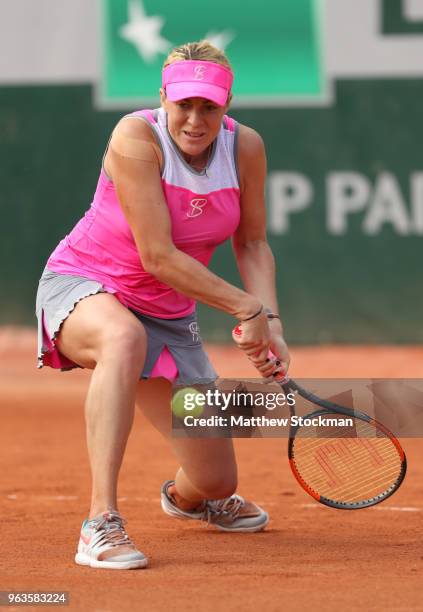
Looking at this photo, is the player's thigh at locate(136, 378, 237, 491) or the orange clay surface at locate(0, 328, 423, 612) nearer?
the orange clay surface at locate(0, 328, 423, 612)

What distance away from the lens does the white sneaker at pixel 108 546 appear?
3.45m

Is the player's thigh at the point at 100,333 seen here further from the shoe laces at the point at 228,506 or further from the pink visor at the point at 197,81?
the shoe laces at the point at 228,506

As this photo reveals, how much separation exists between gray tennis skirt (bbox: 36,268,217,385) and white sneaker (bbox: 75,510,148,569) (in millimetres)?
518

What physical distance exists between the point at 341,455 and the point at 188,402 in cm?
62

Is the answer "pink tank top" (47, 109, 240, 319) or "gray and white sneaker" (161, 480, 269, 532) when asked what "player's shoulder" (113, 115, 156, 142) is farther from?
"gray and white sneaker" (161, 480, 269, 532)

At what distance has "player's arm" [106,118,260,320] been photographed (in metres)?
3.58

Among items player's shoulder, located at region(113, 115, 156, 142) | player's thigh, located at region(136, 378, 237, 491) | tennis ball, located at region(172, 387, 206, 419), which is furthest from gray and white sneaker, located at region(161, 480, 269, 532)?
player's shoulder, located at region(113, 115, 156, 142)

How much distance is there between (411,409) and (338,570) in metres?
0.84

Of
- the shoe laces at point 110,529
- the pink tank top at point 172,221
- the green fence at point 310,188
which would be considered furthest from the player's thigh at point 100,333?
the green fence at point 310,188

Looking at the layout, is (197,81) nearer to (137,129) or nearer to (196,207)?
(137,129)

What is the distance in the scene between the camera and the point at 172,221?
3738mm

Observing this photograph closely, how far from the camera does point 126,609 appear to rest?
3.00 meters

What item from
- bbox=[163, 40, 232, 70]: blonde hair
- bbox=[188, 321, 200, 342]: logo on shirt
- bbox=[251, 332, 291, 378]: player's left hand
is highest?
bbox=[163, 40, 232, 70]: blonde hair

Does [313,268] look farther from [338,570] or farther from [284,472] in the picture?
[338,570]
